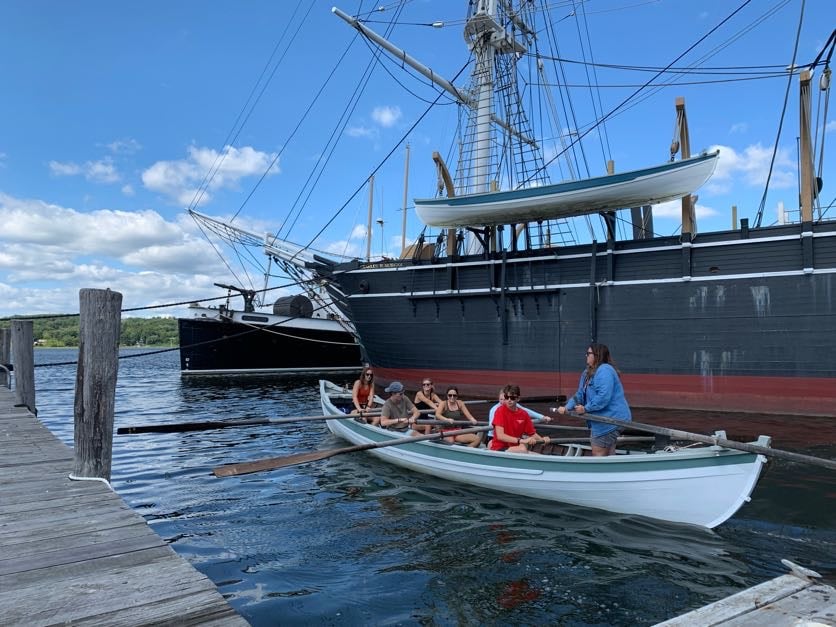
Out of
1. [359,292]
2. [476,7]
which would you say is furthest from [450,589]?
[476,7]

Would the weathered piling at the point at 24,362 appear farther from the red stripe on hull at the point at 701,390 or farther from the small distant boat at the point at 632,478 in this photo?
the red stripe on hull at the point at 701,390

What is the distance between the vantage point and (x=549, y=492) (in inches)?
319

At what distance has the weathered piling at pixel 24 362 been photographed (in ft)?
39.3

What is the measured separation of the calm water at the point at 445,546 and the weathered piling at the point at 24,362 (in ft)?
9.61

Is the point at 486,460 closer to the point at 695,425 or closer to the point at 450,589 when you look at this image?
the point at 450,589

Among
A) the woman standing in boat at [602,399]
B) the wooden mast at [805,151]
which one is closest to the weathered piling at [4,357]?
the woman standing in boat at [602,399]

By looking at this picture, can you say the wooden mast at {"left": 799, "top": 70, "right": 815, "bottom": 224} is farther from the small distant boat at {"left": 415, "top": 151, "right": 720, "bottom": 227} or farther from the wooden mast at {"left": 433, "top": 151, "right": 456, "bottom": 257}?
the wooden mast at {"left": 433, "top": 151, "right": 456, "bottom": 257}

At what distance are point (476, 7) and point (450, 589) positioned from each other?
24819mm

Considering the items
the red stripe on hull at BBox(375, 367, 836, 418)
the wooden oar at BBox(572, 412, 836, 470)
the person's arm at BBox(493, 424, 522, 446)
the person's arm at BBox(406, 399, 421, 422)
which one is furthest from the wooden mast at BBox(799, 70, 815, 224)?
the person's arm at BBox(406, 399, 421, 422)

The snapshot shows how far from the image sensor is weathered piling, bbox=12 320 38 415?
39.3 ft

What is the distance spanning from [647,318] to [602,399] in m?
9.49

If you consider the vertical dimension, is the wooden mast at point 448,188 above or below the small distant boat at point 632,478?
above

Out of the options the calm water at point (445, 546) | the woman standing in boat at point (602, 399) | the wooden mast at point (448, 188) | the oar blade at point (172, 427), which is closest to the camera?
the calm water at point (445, 546)

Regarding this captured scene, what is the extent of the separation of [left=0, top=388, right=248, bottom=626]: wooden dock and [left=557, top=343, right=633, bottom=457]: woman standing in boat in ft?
17.6
